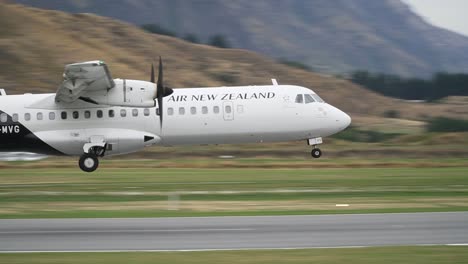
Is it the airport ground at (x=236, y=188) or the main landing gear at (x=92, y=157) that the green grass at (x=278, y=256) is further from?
the main landing gear at (x=92, y=157)

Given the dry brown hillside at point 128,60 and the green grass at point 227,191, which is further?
the dry brown hillside at point 128,60

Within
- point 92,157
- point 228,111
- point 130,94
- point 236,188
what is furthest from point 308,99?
point 92,157

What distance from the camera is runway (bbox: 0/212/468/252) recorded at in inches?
640

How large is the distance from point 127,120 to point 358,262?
783 inches

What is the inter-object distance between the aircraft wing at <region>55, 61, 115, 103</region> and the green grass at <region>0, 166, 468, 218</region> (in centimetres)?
357

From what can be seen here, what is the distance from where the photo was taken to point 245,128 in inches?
1319

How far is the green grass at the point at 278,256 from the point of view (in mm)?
14633

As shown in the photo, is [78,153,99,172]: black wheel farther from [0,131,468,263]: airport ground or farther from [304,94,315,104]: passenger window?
[304,94,315,104]: passenger window

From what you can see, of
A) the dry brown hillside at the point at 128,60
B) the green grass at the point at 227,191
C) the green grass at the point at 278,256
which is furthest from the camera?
the dry brown hillside at the point at 128,60

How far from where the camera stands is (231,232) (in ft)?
59.0

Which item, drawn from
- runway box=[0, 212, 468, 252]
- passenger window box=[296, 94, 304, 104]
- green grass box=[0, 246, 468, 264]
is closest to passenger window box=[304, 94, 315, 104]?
passenger window box=[296, 94, 304, 104]

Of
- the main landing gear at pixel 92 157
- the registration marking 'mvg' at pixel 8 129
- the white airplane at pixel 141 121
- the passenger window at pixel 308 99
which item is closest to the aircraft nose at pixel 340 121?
the passenger window at pixel 308 99

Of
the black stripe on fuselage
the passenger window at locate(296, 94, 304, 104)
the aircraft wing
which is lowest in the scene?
the black stripe on fuselage

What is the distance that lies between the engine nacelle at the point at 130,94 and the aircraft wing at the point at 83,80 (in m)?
0.25
